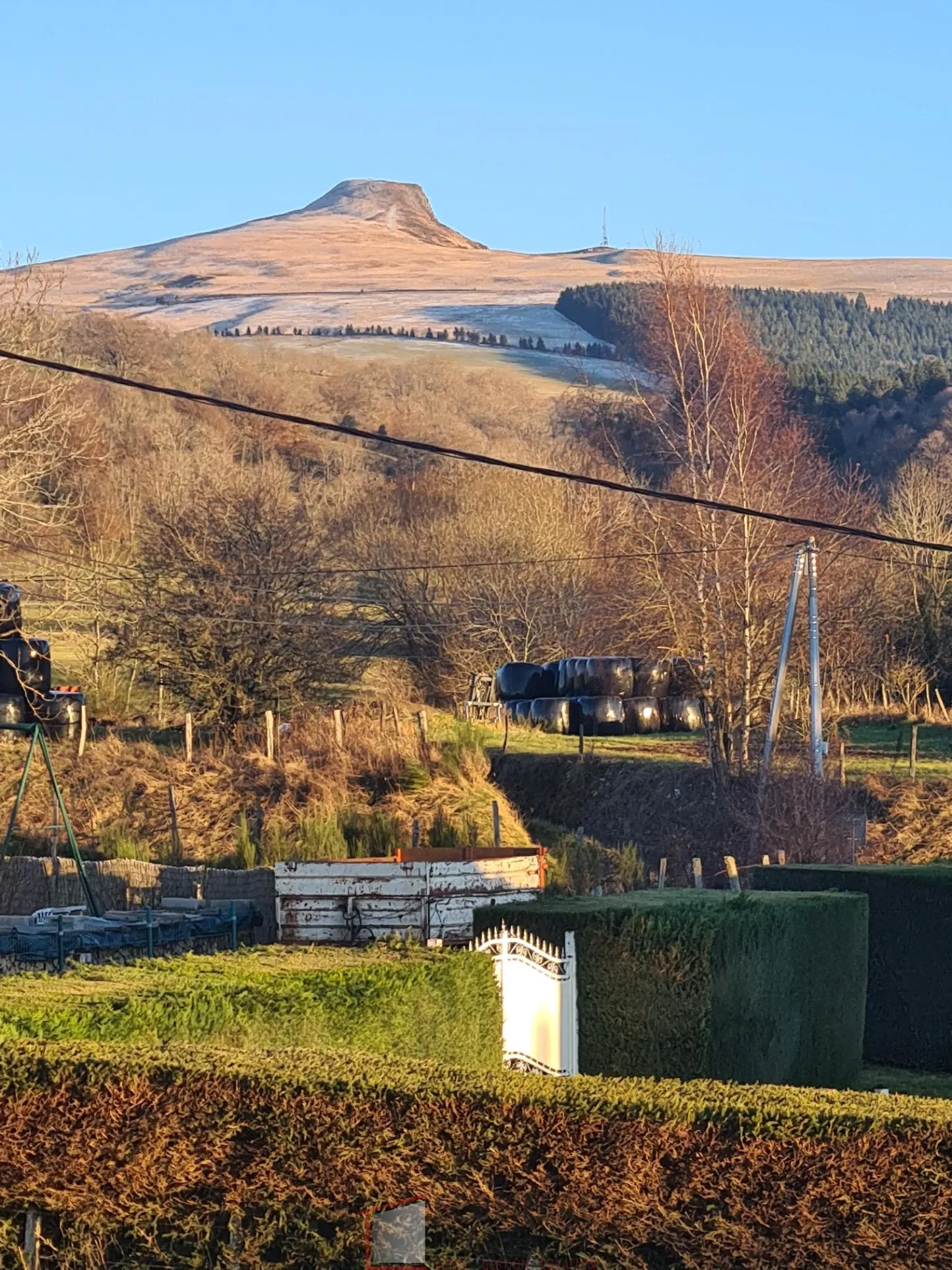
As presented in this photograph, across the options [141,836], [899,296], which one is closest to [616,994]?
[141,836]

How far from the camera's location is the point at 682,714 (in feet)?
137

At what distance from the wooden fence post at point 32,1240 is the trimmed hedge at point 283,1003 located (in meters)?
0.98

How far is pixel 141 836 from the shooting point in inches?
1185

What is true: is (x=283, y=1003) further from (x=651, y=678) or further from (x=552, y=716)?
(x=651, y=678)

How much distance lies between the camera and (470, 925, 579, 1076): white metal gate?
39.4 ft

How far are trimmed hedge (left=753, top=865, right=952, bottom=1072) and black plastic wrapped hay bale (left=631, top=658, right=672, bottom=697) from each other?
2158cm

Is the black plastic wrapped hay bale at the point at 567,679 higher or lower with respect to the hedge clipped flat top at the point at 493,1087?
lower

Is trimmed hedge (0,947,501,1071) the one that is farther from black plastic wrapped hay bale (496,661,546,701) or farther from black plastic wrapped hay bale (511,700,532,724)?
black plastic wrapped hay bale (496,661,546,701)

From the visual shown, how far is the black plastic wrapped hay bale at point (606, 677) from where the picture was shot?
4075 centimetres

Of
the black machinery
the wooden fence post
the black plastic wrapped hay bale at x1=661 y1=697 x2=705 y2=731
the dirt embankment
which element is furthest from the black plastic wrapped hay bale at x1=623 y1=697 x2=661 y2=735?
the wooden fence post

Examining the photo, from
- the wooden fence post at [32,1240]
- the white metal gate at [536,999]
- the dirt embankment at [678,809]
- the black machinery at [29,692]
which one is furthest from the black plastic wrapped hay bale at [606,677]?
the wooden fence post at [32,1240]

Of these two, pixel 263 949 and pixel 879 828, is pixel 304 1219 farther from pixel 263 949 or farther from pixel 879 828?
pixel 879 828

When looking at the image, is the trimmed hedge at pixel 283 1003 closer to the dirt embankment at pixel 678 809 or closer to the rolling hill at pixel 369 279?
the dirt embankment at pixel 678 809

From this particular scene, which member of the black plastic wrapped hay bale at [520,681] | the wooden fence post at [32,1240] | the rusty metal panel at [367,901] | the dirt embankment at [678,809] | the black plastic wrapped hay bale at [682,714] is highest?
the wooden fence post at [32,1240]
